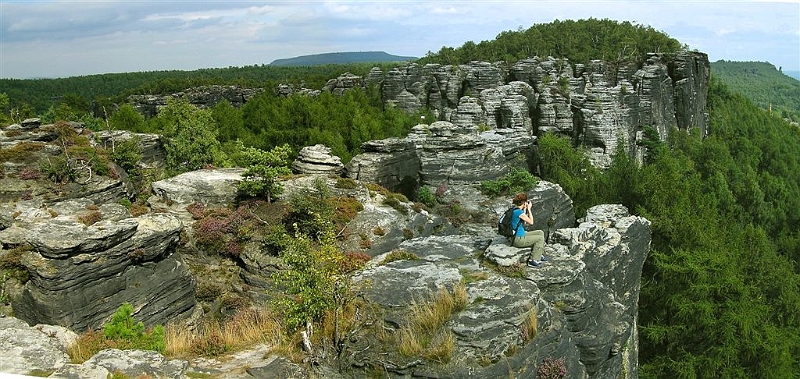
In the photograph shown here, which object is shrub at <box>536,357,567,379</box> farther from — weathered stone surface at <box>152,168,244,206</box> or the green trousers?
weathered stone surface at <box>152,168,244,206</box>

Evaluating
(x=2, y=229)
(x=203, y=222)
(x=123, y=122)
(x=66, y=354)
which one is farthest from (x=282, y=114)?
(x=66, y=354)

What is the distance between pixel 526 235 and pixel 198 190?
18.3 meters

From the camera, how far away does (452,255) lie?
1362 cm

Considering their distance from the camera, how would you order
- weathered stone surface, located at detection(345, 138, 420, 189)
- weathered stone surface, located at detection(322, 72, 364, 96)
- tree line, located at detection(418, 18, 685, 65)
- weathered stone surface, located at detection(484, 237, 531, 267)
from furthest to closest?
1. tree line, located at detection(418, 18, 685, 65)
2. weathered stone surface, located at detection(322, 72, 364, 96)
3. weathered stone surface, located at detection(345, 138, 420, 189)
4. weathered stone surface, located at detection(484, 237, 531, 267)

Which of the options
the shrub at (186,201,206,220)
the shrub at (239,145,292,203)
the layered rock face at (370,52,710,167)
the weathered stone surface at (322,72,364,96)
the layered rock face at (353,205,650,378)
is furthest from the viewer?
the weathered stone surface at (322,72,364,96)

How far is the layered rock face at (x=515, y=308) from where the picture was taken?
9.82 metres

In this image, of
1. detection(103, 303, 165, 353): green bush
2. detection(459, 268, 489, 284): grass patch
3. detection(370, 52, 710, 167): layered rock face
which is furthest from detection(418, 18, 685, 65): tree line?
detection(103, 303, 165, 353): green bush

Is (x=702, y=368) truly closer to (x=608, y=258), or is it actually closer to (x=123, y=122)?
(x=608, y=258)

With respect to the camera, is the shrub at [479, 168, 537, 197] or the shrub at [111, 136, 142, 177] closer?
the shrub at [479, 168, 537, 197]

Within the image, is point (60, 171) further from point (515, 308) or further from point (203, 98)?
point (203, 98)

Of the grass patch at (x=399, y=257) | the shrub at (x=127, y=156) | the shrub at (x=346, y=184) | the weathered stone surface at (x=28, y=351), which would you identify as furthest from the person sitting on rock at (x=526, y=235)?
the shrub at (x=127, y=156)

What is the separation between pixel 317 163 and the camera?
31.2 meters

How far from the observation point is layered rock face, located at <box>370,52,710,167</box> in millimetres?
48438

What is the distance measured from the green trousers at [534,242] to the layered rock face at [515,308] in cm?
31
